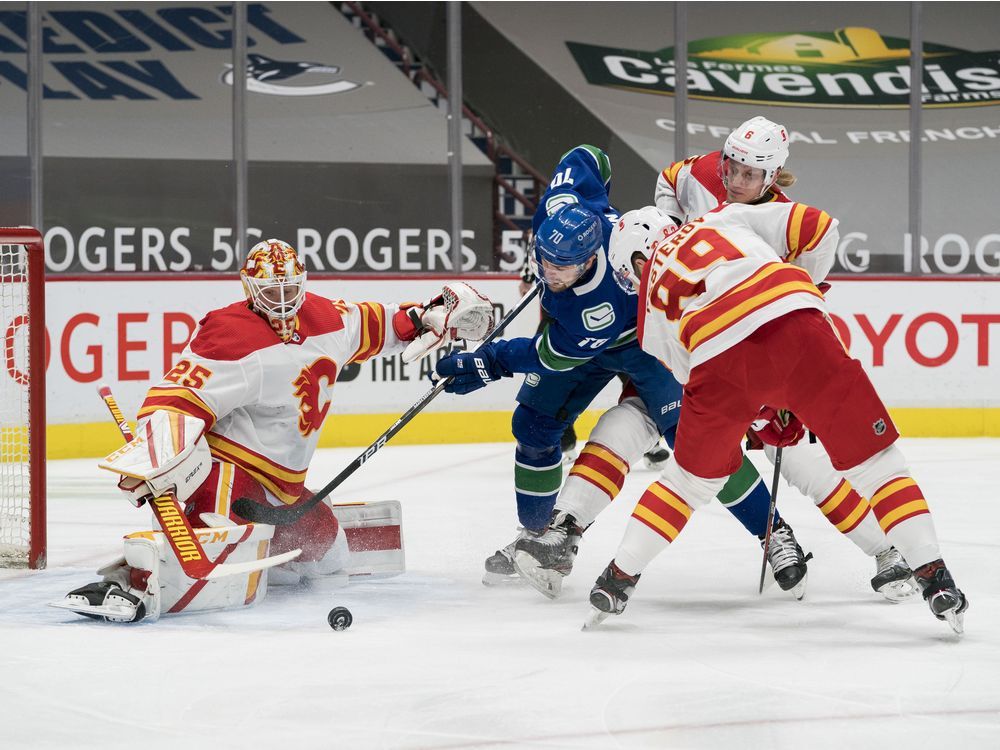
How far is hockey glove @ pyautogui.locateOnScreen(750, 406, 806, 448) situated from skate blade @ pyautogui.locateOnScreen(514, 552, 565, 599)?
540 millimetres

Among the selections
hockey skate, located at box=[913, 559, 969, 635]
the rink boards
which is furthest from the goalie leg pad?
the rink boards

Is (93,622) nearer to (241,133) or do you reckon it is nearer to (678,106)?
(241,133)

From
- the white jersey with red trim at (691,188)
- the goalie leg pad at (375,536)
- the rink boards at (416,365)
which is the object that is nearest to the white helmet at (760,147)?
the white jersey with red trim at (691,188)

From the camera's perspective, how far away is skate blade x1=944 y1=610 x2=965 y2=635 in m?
2.45

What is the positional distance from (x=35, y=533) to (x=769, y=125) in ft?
6.47

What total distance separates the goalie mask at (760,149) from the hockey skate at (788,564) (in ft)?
2.53

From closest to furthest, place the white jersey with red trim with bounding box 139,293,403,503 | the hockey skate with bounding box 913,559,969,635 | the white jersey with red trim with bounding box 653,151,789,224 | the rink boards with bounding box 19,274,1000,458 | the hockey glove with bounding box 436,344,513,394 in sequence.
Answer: the hockey skate with bounding box 913,559,969,635 < the white jersey with red trim with bounding box 139,293,403,503 < the hockey glove with bounding box 436,344,513,394 < the white jersey with red trim with bounding box 653,151,789,224 < the rink boards with bounding box 19,274,1000,458

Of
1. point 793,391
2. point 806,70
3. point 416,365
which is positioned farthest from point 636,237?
point 806,70

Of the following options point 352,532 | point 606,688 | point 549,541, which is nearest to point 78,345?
point 352,532

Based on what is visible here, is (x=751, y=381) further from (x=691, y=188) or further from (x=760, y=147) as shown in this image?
(x=691, y=188)

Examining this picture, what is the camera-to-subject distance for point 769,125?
285 cm

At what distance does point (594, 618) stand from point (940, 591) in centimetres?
64

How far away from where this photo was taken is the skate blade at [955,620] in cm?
245

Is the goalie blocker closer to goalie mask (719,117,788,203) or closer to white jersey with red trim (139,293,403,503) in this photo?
white jersey with red trim (139,293,403,503)
